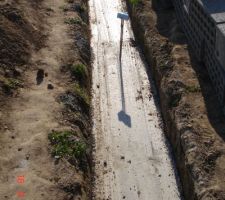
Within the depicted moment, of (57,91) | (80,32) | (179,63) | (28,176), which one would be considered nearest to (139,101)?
(179,63)

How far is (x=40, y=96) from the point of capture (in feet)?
63.4

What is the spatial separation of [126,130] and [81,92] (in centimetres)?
277

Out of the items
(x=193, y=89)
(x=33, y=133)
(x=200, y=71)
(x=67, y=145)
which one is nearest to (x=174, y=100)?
(x=193, y=89)

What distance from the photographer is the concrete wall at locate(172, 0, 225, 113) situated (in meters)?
17.5

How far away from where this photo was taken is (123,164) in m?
18.1

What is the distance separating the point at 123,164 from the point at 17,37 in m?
8.84

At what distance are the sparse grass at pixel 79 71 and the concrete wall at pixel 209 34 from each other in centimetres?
560

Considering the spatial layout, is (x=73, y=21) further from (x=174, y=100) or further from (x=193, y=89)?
(x=193, y=89)

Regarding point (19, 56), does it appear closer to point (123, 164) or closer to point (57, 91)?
point (57, 91)

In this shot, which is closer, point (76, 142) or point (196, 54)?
point (76, 142)

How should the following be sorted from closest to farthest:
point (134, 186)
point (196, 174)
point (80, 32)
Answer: point (196, 174)
point (134, 186)
point (80, 32)

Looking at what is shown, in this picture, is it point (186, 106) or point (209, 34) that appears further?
point (209, 34)

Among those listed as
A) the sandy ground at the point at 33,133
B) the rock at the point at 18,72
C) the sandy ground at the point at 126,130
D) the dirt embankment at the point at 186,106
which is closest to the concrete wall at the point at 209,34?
the dirt embankment at the point at 186,106

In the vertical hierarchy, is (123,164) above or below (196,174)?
below
